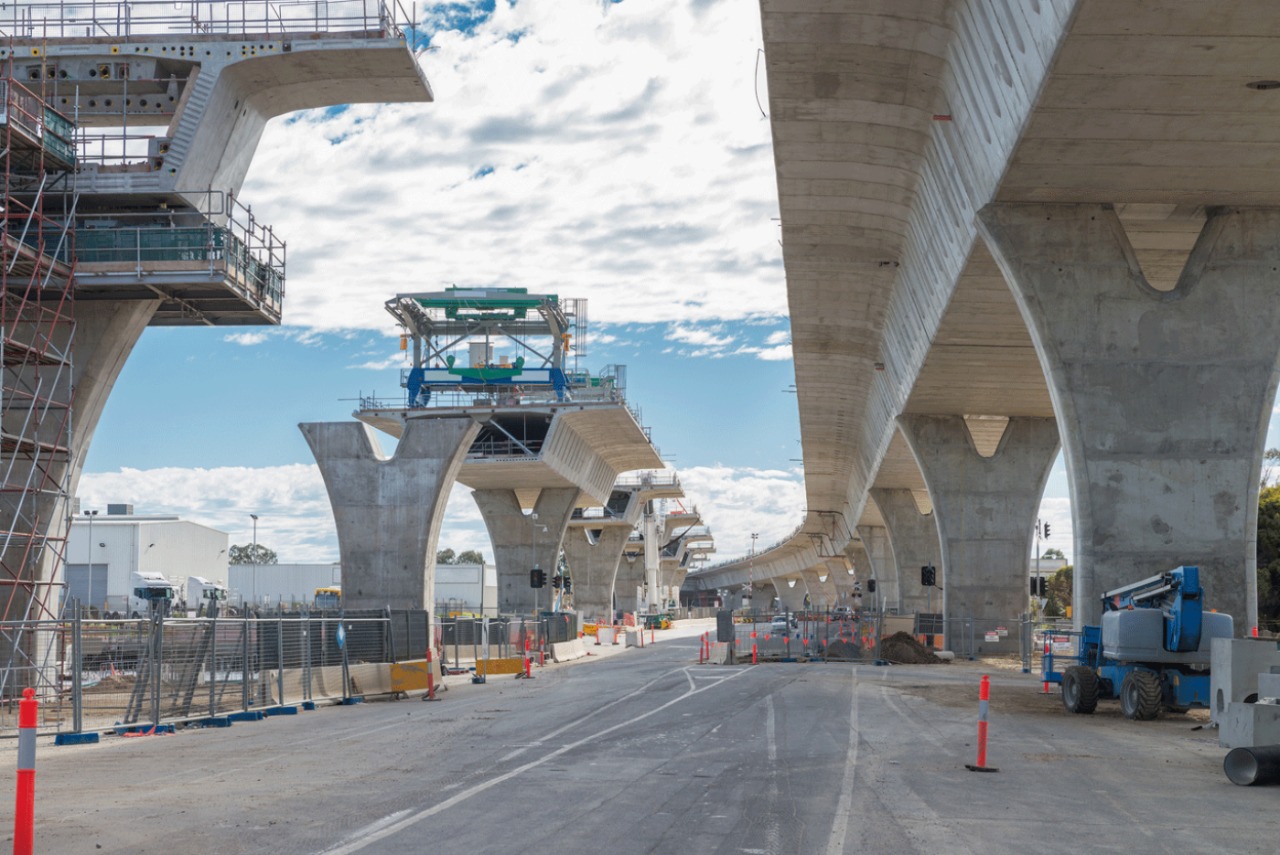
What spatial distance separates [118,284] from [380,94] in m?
8.31

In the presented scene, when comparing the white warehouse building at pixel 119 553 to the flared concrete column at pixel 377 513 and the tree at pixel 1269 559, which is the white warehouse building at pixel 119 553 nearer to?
the flared concrete column at pixel 377 513

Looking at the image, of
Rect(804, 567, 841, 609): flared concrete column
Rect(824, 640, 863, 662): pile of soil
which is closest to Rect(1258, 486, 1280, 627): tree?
Rect(824, 640, 863, 662): pile of soil

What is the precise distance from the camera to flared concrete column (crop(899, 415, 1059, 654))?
43.8 meters

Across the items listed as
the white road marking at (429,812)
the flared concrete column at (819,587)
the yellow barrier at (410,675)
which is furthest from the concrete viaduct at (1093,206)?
the flared concrete column at (819,587)

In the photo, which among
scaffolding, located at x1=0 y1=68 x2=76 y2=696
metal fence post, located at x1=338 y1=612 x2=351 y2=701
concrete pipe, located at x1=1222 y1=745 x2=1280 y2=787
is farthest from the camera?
scaffolding, located at x1=0 y1=68 x2=76 y2=696

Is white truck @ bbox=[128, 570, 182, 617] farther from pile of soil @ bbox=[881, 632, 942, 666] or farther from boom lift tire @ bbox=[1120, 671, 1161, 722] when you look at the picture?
boom lift tire @ bbox=[1120, 671, 1161, 722]

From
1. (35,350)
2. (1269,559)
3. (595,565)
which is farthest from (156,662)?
(595,565)

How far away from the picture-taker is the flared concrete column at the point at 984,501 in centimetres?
4384

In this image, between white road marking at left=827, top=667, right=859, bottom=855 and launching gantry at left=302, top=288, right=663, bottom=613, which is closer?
white road marking at left=827, top=667, right=859, bottom=855

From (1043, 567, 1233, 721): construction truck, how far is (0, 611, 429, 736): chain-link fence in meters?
14.5

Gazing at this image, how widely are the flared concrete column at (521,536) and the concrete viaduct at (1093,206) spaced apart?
44.5 m

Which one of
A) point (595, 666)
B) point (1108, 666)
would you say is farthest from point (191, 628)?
point (595, 666)

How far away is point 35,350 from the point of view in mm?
30734

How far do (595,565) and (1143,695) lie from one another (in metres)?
80.5
